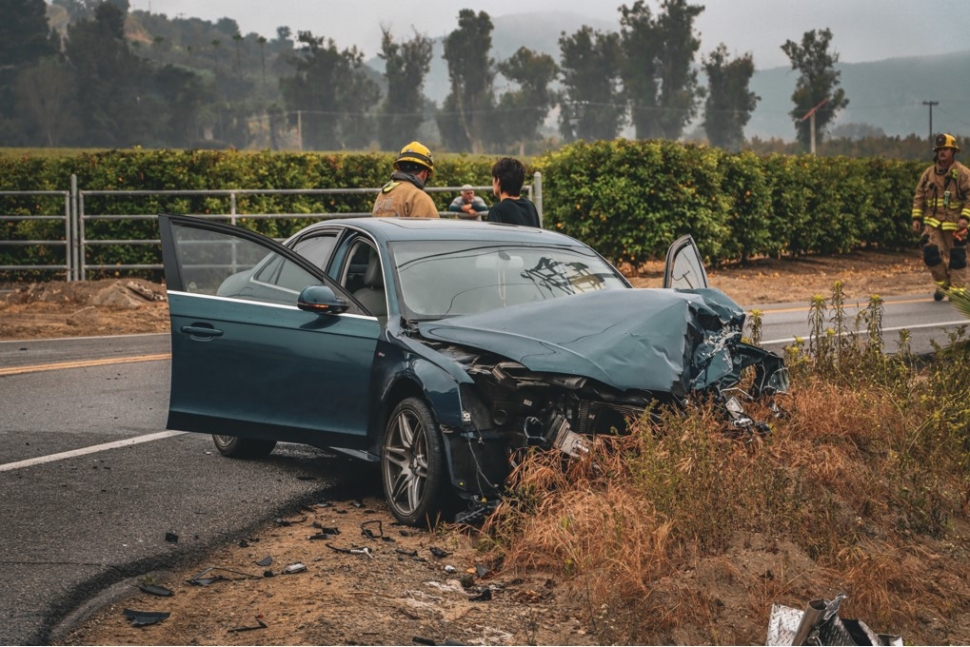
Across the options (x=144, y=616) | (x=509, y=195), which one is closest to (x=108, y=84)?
(x=509, y=195)

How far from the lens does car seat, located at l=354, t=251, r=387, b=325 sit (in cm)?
738

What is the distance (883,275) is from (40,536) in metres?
22.1

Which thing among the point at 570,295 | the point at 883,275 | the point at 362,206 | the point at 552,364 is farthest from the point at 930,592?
the point at 883,275

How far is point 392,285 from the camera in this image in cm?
718

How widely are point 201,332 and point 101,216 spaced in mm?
14582

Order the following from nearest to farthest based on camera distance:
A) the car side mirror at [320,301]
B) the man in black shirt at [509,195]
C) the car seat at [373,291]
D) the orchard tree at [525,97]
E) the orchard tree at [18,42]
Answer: the car side mirror at [320,301] → the car seat at [373,291] → the man in black shirt at [509,195] → the orchard tree at [18,42] → the orchard tree at [525,97]

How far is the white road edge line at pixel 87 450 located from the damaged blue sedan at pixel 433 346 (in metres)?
0.93

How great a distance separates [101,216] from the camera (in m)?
21.1

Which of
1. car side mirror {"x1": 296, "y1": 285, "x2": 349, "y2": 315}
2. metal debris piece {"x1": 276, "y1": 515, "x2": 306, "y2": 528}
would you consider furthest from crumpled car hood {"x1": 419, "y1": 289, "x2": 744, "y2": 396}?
metal debris piece {"x1": 276, "y1": 515, "x2": 306, "y2": 528}

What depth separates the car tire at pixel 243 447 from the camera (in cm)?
842

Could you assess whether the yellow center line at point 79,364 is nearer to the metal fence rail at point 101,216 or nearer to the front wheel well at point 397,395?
the front wheel well at point 397,395

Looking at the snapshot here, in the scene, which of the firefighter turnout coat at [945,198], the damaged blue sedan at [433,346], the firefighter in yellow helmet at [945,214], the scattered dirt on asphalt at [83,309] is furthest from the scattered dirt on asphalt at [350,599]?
the firefighter turnout coat at [945,198]

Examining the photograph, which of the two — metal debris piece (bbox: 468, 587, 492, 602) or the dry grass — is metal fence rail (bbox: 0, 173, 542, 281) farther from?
metal debris piece (bbox: 468, 587, 492, 602)

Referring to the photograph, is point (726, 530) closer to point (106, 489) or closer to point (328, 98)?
point (106, 489)
